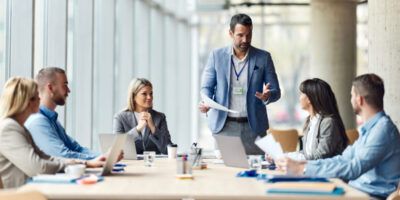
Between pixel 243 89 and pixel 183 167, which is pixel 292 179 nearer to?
pixel 183 167

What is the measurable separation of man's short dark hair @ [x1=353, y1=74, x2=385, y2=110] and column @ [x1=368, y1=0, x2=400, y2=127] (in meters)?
3.21

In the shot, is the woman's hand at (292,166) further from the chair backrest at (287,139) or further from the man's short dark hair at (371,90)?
the chair backrest at (287,139)

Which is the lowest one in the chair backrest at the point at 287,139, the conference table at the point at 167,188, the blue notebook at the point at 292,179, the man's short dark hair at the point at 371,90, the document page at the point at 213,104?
the chair backrest at the point at 287,139

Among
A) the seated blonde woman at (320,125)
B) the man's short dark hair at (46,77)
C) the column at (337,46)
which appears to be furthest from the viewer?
the column at (337,46)

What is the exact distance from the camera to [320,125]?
526cm

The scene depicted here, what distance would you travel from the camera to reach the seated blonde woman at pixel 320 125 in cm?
520

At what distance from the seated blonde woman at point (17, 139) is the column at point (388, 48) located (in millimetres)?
4220

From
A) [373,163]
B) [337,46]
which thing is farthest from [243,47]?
[337,46]

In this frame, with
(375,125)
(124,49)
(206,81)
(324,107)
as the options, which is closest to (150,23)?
(124,49)

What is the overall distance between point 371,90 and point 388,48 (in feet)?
11.0

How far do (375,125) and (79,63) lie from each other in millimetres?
4293

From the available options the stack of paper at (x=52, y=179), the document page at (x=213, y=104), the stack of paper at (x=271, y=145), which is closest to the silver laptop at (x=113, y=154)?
the stack of paper at (x=52, y=179)

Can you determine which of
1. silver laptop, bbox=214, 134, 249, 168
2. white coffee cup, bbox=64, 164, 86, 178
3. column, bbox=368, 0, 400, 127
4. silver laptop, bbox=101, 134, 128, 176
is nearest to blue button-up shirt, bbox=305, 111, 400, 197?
silver laptop, bbox=214, 134, 249, 168

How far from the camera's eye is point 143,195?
357 centimetres
